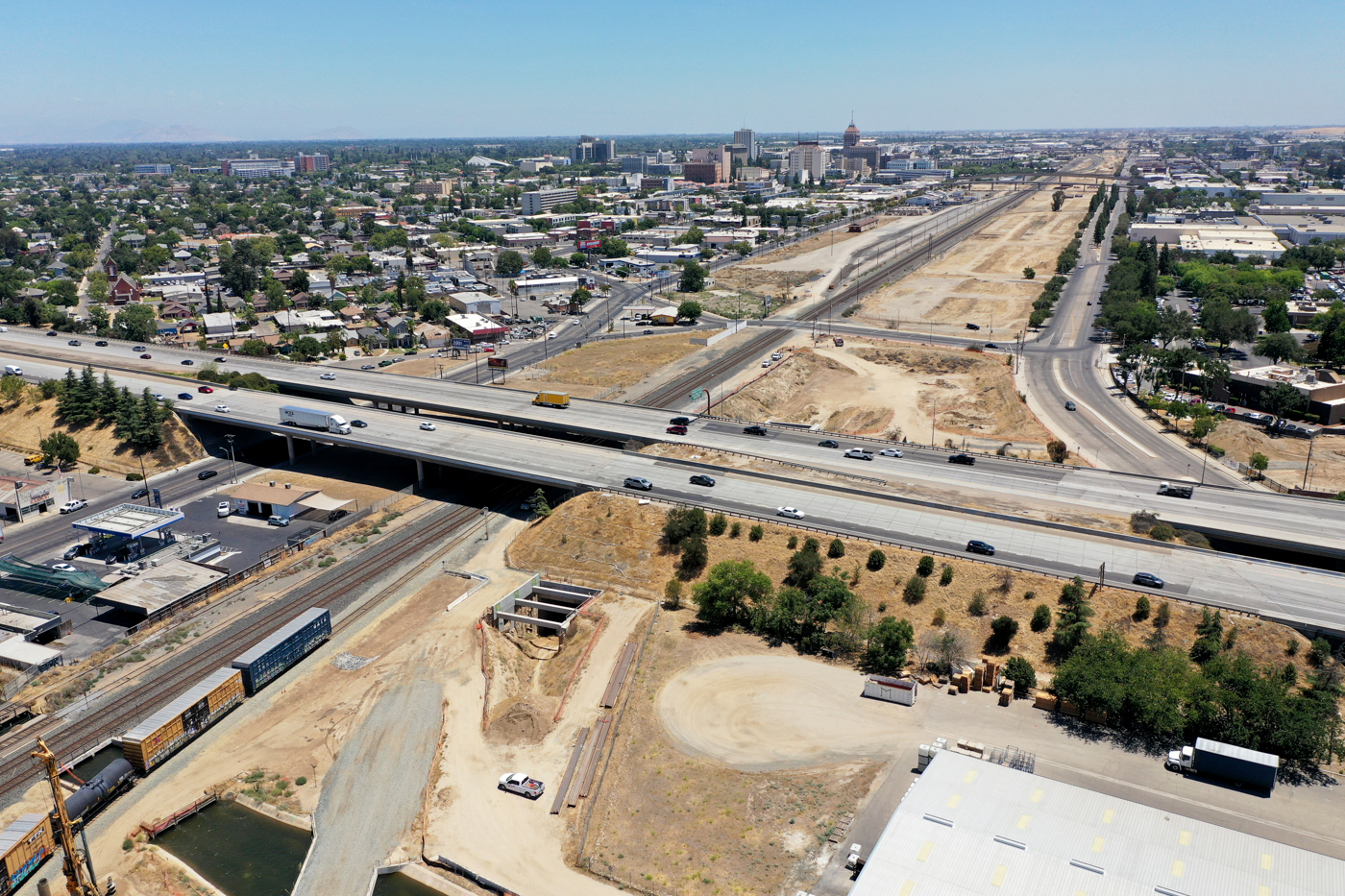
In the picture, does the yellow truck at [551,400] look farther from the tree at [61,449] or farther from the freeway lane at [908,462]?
the tree at [61,449]

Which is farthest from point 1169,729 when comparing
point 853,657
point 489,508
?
point 489,508

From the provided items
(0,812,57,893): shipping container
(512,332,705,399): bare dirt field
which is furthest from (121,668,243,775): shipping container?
(512,332,705,399): bare dirt field

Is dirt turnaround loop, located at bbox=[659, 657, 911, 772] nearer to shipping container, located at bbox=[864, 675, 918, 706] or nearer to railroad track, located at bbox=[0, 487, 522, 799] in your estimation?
shipping container, located at bbox=[864, 675, 918, 706]

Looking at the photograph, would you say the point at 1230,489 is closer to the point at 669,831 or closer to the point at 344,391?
the point at 669,831

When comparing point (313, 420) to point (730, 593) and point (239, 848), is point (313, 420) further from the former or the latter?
point (239, 848)

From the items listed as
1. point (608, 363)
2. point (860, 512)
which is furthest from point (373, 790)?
point (608, 363)
